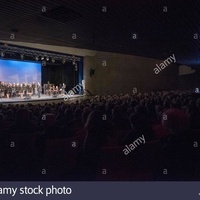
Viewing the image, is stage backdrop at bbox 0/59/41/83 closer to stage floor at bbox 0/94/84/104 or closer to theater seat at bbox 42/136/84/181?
stage floor at bbox 0/94/84/104

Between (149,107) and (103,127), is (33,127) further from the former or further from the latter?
(149,107)

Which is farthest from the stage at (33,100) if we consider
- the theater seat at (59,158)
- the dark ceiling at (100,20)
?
the theater seat at (59,158)

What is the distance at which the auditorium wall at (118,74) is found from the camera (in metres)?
16.8

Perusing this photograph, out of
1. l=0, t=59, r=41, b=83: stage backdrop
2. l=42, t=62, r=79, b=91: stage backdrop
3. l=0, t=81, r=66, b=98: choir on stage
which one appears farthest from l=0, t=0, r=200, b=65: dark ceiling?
l=42, t=62, r=79, b=91: stage backdrop

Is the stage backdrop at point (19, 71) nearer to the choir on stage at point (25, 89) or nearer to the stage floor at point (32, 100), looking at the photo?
the choir on stage at point (25, 89)

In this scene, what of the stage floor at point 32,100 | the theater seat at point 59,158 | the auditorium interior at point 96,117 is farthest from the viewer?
the stage floor at point 32,100

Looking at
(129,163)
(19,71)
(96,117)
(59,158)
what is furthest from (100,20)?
(19,71)

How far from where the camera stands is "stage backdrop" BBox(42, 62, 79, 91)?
54.6ft

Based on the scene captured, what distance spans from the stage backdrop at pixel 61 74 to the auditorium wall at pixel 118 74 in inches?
36.0

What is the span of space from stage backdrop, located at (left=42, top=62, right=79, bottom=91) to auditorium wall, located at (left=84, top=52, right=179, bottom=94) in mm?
915

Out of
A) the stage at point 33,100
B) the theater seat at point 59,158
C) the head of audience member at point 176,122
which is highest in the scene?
the stage at point 33,100

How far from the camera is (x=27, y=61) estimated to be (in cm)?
1448

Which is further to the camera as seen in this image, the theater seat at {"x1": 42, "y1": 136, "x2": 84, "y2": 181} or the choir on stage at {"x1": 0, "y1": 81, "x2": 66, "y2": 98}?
the choir on stage at {"x1": 0, "y1": 81, "x2": 66, "y2": 98}
